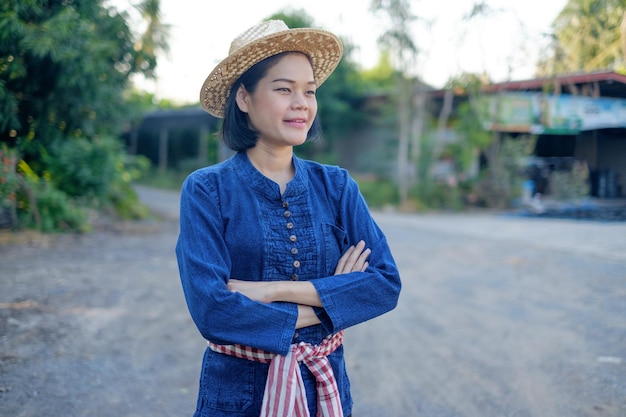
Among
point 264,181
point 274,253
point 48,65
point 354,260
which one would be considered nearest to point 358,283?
point 354,260

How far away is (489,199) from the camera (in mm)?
15094

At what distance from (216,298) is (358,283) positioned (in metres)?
0.42

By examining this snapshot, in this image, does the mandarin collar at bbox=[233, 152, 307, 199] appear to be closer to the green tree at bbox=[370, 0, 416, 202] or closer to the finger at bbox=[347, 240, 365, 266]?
the finger at bbox=[347, 240, 365, 266]

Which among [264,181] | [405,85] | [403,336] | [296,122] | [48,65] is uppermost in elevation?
[405,85]

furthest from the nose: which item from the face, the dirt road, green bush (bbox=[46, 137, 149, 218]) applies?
green bush (bbox=[46, 137, 149, 218])

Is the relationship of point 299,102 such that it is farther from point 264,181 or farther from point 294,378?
point 294,378

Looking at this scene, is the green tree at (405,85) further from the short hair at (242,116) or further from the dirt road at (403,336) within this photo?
the short hair at (242,116)

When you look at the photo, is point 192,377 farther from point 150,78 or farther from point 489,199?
point 489,199

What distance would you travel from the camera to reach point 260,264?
1.64m

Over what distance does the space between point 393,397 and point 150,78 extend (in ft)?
19.4

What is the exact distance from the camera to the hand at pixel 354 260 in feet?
5.62

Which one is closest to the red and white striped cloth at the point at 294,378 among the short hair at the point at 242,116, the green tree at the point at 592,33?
the short hair at the point at 242,116

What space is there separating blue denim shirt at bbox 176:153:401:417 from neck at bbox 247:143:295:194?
1.2 inches

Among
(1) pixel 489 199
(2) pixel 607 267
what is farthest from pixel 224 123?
(1) pixel 489 199
